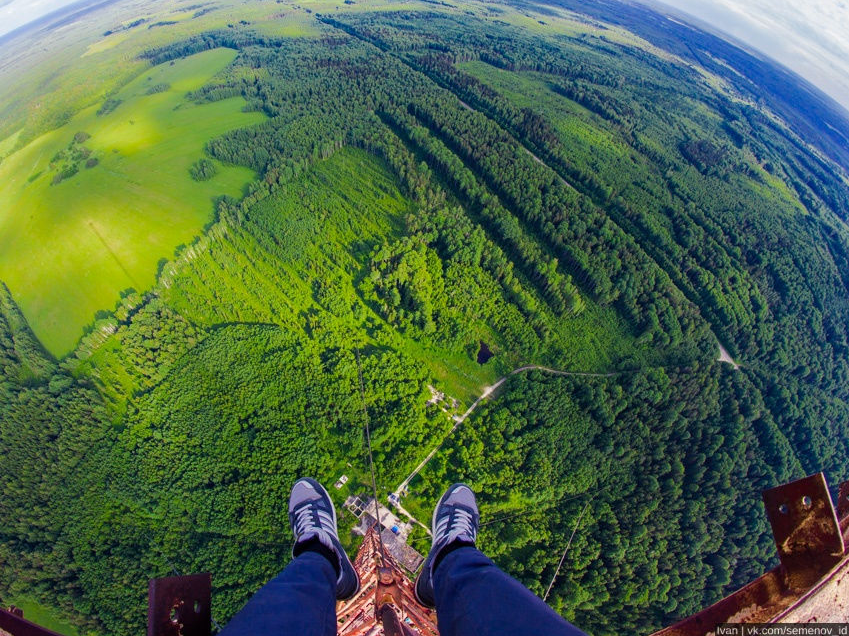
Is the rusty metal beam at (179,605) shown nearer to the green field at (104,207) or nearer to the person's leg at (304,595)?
the person's leg at (304,595)

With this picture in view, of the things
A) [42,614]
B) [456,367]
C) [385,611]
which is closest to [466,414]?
[456,367]

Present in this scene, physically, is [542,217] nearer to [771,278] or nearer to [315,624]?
[771,278]

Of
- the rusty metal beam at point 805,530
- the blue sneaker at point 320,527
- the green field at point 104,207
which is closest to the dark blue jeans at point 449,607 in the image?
the blue sneaker at point 320,527

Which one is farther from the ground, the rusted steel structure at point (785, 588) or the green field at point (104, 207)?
the green field at point (104, 207)

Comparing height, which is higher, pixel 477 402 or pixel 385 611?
pixel 477 402

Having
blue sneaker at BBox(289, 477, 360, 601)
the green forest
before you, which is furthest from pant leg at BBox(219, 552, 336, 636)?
the green forest

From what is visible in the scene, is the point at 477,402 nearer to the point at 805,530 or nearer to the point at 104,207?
the point at 805,530
